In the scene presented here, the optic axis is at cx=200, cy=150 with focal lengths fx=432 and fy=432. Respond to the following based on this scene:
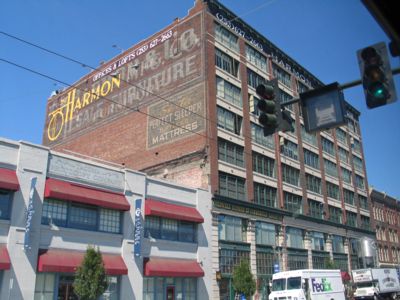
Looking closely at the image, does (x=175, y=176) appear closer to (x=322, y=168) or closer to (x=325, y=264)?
(x=325, y=264)

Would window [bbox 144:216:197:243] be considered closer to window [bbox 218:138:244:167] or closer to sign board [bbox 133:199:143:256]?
sign board [bbox 133:199:143:256]

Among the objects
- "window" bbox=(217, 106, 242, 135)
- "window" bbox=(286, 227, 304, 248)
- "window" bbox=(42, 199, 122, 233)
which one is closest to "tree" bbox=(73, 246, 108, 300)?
"window" bbox=(42, 199, 122, 233)

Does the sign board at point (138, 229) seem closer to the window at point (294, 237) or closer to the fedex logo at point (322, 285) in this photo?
the fedex logo at point (322, 285)

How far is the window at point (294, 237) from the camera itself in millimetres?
44422

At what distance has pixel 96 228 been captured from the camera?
27047mm

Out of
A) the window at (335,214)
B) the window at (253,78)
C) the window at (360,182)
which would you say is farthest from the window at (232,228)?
the window at (360,182)

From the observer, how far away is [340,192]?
60.8 m

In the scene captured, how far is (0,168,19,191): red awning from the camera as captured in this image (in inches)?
879

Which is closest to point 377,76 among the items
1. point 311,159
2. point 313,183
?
point 313,183

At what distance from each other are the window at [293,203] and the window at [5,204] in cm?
3013

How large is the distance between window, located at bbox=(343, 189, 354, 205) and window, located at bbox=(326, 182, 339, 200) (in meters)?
2.79

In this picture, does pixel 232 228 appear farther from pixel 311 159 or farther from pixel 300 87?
pixel 300 87

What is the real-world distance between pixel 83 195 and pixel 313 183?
3502 cm

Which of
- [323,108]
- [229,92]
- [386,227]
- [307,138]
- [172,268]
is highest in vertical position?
[229,92]
